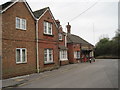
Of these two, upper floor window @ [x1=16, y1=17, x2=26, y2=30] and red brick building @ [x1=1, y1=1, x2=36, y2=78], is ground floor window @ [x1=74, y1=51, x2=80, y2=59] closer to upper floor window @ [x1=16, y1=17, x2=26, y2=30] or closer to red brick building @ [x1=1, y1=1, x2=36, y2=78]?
red brick building @ [x1=1, y1=1, x2=36, y2=78]

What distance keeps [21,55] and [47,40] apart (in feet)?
15.1

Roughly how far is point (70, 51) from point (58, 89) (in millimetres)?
17697

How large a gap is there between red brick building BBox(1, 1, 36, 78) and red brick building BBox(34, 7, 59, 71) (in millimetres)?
1052

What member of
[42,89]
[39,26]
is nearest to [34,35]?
[39,26]

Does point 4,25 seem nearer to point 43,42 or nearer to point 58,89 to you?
point 43,42

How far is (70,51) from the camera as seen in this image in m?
25.3

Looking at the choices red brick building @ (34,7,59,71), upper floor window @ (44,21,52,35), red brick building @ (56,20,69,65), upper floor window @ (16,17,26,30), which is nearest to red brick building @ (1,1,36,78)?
upper floor window @ (16,17,26,30)

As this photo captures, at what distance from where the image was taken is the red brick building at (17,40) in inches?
456

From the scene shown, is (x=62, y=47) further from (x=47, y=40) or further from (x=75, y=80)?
(x=75, y=80)

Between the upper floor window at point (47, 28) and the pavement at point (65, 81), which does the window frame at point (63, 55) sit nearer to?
the upper floor window at point (47, 28)

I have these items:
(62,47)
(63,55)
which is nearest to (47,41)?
(62,47)

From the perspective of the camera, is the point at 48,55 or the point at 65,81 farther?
the point at 48,55

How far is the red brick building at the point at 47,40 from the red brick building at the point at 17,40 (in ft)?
3.45

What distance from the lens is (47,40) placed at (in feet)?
54.7
